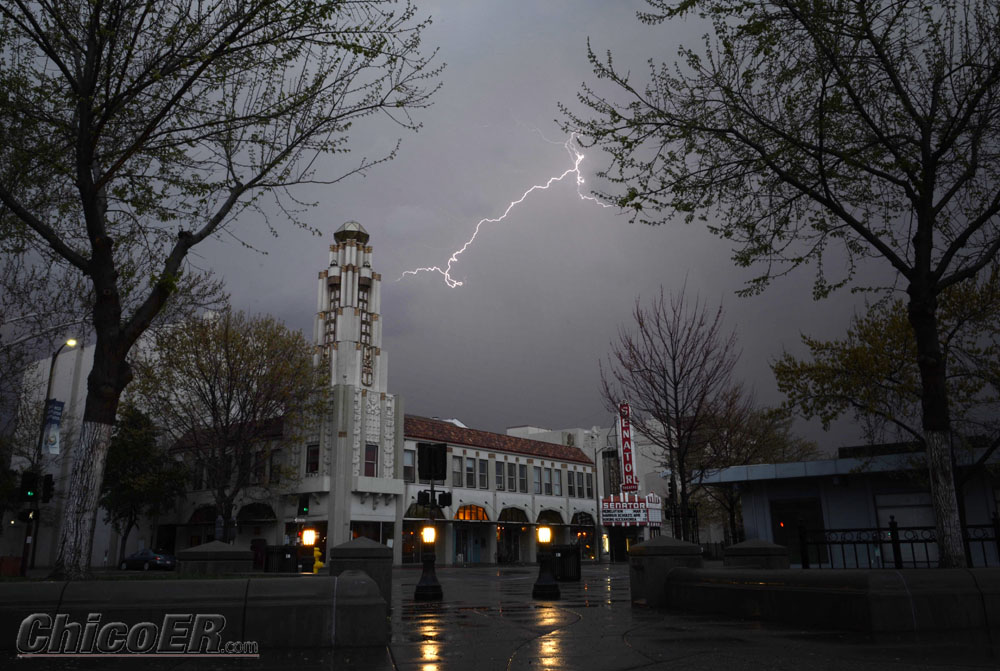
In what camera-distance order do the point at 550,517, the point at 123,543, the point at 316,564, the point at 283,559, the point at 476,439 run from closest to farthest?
the point at 316,564, the point at 283,559, the point at 123,543, the point at 476,439, the point at 550,517

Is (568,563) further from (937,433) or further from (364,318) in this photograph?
(364,318)

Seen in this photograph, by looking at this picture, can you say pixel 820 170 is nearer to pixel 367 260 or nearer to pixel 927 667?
pixel 927 667

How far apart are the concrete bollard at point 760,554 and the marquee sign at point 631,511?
41511mm

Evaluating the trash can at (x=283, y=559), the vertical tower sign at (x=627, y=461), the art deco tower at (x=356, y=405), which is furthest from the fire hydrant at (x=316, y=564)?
the vertical tower sign at (x=627, y=461)

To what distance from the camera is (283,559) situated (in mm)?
25250

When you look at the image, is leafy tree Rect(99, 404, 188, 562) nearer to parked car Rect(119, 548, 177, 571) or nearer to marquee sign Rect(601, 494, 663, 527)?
parked car Rect(119, 548, 177, 571)

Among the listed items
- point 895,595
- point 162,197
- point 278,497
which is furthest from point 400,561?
point 895,595

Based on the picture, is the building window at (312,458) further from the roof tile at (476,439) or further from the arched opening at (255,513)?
the roof tile at (476,439)

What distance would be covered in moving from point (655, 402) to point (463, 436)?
34.1 meters

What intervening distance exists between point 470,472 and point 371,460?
977cm

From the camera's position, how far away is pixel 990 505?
2334 centimetres

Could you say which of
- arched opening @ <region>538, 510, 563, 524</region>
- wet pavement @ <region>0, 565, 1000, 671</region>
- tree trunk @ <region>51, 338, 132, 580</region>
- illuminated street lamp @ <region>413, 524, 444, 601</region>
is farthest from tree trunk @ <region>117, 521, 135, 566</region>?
wet pavement @ <region>0, 565, 1000, 671</region>

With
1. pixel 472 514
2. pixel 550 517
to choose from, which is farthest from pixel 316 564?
pixel 550 517

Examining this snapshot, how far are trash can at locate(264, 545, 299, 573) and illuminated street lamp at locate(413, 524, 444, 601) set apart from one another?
981 cm
